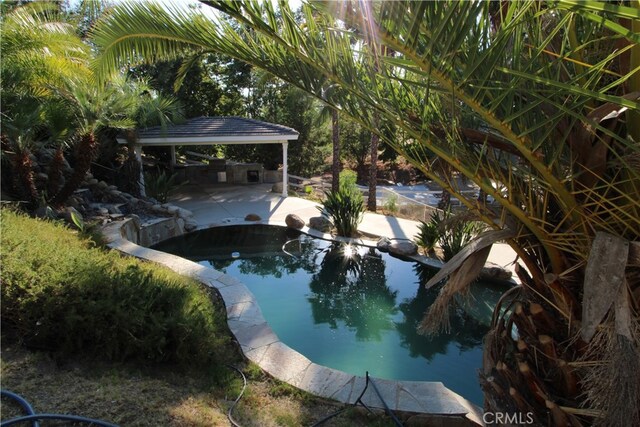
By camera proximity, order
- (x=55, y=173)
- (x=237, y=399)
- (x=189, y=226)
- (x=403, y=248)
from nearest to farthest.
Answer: (x=237, y=399) → (x=55, y=173) → (x=403, y=248) → (x=189, y=226)

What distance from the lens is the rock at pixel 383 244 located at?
10.3m

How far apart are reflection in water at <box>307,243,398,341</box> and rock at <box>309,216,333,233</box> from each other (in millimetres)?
1216

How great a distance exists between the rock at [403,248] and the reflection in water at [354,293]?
1.45 ft

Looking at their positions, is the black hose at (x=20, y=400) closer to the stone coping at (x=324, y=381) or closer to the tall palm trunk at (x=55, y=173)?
the stone coping at (x=324, y=381)

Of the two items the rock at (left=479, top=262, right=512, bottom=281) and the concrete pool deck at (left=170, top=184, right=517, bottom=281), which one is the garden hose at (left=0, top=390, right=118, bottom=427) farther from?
the concrete pool deck at (left=170, top=184, right=517, bottom=281)

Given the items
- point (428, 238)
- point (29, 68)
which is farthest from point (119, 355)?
point (428, 238)

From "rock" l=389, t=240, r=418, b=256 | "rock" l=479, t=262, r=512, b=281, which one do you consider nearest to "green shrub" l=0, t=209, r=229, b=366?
"rock" l=479, t=262, r=512, b=281

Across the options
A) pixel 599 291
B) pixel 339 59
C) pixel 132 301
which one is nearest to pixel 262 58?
pixel 339 59

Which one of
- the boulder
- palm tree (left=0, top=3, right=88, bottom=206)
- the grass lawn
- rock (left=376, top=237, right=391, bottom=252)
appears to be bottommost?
the boulder

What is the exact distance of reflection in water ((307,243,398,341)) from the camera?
6.89 meters

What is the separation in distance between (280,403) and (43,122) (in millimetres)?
8161

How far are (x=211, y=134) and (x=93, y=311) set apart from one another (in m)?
11.2

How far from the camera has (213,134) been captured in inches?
566

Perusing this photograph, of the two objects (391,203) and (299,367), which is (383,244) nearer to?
(391,203)
